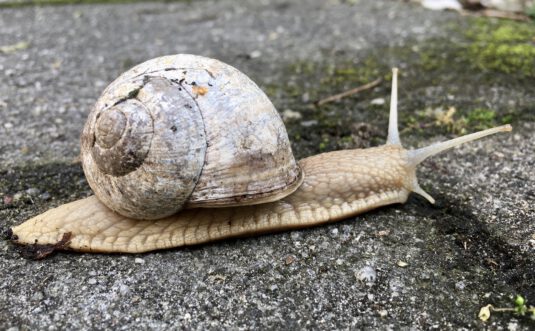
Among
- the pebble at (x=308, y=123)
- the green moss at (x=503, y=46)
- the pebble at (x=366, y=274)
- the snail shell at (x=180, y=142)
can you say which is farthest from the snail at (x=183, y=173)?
the green moss at (x=503, y=46)

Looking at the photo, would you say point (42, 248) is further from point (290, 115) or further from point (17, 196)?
point (290, 115)

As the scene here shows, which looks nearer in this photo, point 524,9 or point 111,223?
point 111,223

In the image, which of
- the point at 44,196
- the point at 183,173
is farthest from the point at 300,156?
the point at 44,196

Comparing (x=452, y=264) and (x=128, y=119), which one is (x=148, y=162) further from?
(x=452, y=264)

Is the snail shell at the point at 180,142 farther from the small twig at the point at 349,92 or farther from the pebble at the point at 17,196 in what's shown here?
the small twig at the point at 349,92

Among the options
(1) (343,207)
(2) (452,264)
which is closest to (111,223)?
(1) (343,207)

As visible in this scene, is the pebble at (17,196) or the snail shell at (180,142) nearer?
the snail shell at (180,142)

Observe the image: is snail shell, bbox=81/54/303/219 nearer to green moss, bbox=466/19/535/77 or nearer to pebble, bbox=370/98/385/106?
pebble, bbox=370/98/385/106
